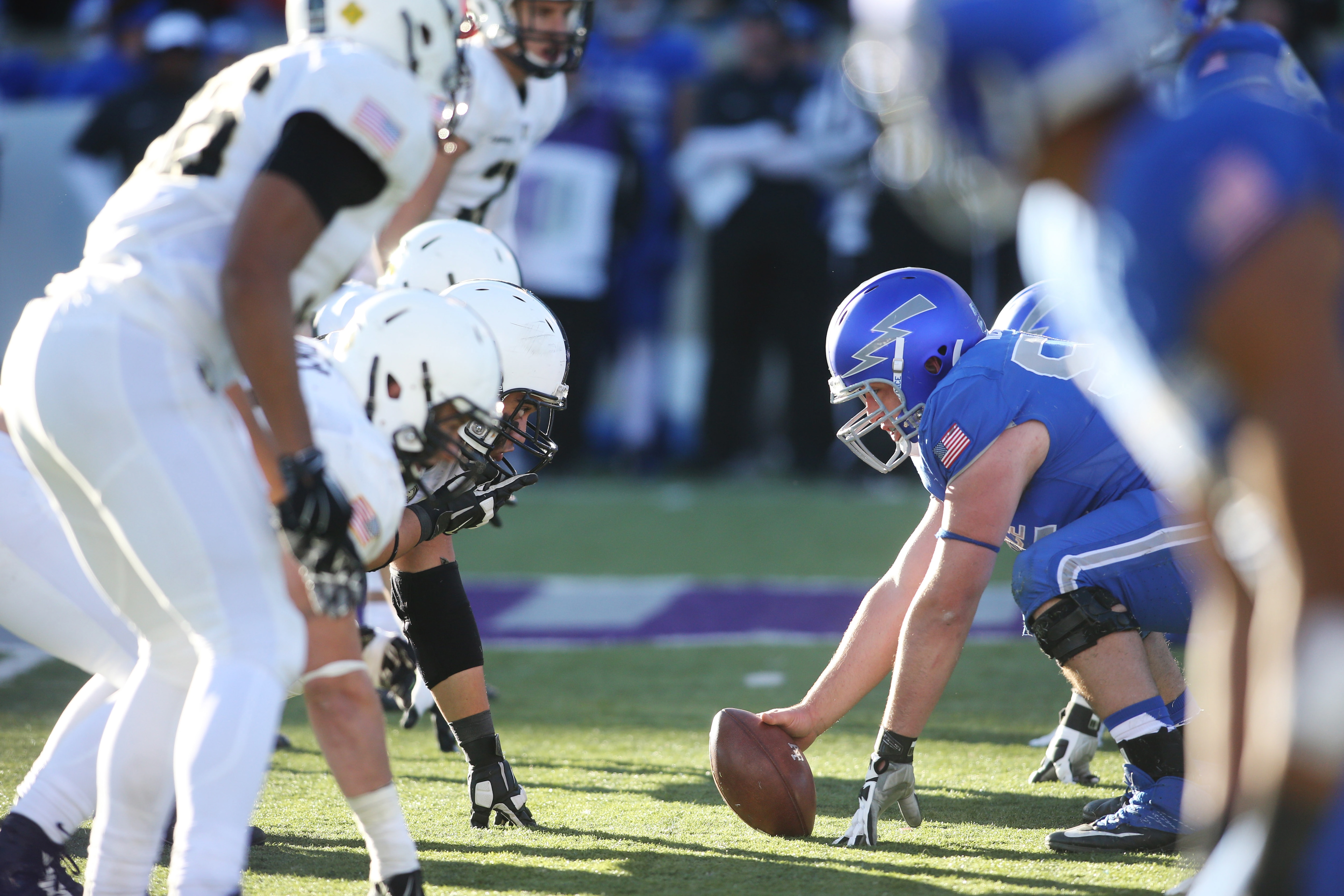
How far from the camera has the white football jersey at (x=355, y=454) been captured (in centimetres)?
240

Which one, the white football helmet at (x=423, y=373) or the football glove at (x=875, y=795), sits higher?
the white football helmet at (x=423, y=373)

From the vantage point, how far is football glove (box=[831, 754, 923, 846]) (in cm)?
306

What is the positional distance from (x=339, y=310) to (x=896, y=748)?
5.29ft

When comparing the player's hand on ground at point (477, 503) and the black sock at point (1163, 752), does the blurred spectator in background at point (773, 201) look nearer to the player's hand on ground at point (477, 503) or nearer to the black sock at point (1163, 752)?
the player's hand on ground at point (477, 503)

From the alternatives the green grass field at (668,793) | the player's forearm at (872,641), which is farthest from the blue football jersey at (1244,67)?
the green grass field at (668,793)

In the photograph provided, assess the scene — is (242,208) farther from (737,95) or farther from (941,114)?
(737,95)

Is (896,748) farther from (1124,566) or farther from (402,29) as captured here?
(402,29)

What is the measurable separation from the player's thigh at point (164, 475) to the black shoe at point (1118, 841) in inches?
65.0

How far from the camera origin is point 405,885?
8.25ft

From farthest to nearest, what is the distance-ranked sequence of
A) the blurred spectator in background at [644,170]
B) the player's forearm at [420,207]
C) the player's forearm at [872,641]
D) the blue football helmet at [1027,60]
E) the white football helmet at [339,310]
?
the blurred spectator in background at [644,170] → the player's forearm at [420,207] → the white football helmet at [339,310] → the player's forearm at [872,641] → the blue football helmet at [1027,60]

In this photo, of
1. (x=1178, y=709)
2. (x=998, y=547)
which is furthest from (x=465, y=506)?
(x=1178, y=709)

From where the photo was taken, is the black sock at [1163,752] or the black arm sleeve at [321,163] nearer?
the black arm sleeve at [321,163]

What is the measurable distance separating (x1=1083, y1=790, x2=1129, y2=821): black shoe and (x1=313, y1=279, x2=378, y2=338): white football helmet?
6.41 ft

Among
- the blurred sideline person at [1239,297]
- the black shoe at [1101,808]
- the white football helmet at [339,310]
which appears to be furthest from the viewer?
the white football helmet at [339,310]
